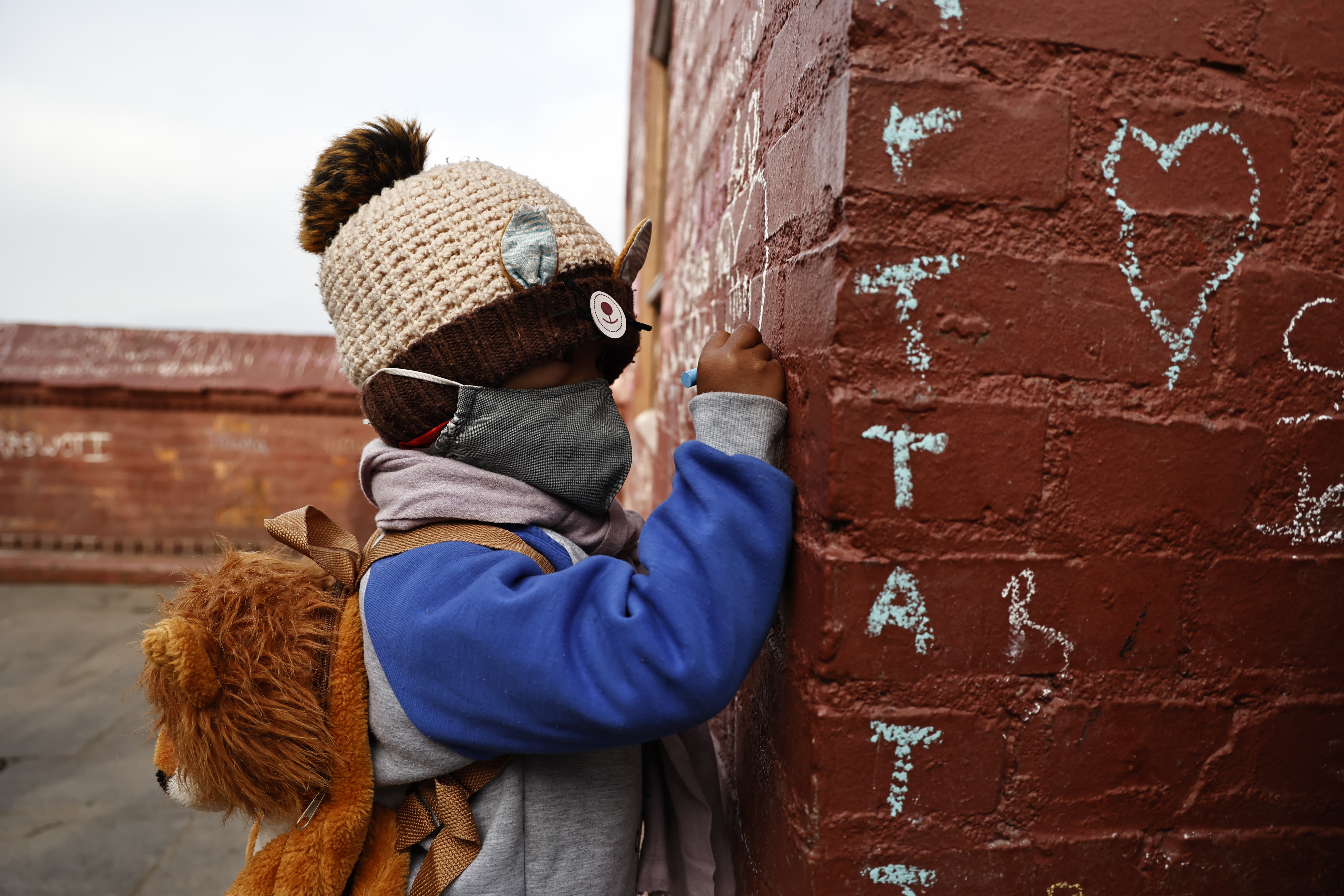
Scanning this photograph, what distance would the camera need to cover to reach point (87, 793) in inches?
138

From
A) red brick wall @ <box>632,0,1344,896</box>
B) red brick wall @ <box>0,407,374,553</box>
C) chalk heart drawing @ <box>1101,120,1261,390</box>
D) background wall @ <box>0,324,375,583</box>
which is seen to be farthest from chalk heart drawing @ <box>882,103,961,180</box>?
background wall @ <box>0,324,375,583</box>

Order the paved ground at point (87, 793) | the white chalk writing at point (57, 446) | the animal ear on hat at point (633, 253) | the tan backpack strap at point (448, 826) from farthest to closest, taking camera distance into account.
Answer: the white chalk writing at point (57, 446), the paved ground at point (87, 793), the animal ear on hat at point (633, 253), the tan backpack strap at point (448, 826)

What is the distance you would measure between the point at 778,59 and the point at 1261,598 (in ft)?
3.45

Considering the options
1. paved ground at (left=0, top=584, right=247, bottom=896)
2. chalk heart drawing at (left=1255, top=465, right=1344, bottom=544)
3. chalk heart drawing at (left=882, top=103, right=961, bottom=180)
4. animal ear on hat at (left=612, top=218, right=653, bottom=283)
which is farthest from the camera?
paved ground at (left=0, top=584, right=247, bottom=896)

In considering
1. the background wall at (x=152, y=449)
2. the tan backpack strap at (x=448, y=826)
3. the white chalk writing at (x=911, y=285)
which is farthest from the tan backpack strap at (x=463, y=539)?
the background wall at (x=152, y=449)

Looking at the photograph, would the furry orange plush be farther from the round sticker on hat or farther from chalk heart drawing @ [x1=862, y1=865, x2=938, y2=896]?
chalk heart drawing @ [x1=862, y1=865, x2=938, y2=896]

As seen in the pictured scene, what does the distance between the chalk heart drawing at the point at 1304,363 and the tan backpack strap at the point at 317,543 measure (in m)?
1.34

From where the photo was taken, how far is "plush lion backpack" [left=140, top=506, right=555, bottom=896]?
101 cm

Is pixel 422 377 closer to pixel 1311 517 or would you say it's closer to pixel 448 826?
pixel 448 826

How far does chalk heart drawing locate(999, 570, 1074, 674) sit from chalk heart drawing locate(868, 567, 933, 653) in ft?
0.35

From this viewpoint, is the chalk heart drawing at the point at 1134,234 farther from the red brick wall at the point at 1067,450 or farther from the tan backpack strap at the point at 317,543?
the tan backpack strap at the point at 317,543

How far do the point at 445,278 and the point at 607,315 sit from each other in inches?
9.9

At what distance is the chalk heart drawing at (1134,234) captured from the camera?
3.02ft

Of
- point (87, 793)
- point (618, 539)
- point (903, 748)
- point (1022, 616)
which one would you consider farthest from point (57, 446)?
point (1022, 616)
